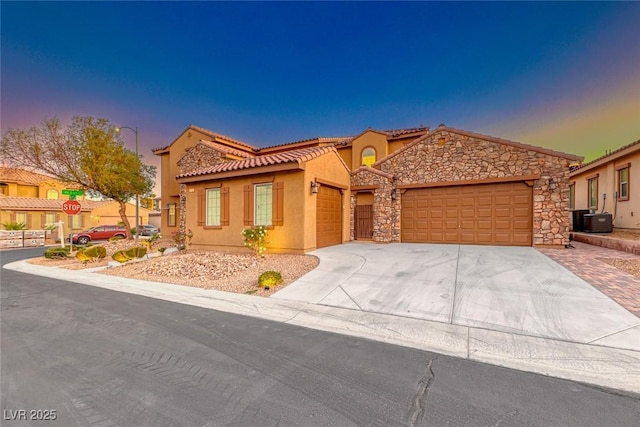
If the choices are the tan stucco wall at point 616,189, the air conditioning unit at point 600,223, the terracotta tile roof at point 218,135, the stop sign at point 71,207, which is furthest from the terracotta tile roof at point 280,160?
the tan stucco wall at point 616,189

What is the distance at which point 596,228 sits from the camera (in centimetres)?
1288

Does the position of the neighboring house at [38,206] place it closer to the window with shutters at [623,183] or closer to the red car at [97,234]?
the red car at [97,234]

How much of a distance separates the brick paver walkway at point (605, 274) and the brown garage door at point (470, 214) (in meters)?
1.71

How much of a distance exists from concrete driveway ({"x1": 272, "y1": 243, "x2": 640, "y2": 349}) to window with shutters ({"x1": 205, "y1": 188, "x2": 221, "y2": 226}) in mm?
6222

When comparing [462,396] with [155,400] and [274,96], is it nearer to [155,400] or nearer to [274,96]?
[155,400]

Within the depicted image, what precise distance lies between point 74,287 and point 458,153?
15.2 m

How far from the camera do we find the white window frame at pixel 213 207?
40.4ft

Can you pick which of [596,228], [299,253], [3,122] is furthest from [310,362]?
[3,122]

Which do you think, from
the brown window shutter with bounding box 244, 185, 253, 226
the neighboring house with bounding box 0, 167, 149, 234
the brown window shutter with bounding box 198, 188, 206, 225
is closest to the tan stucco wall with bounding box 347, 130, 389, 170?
the brown window shutter with bounding box 244, 185, 253, 226

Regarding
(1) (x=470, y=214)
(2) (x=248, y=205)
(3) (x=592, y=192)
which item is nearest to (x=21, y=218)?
(2) (x=248, y=205)

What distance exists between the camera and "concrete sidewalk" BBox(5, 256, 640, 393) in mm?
3156

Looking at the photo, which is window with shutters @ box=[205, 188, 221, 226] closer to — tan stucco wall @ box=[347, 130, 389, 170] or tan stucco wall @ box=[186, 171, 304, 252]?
tan stucco wall @ box=[186, 171, 304, 252]

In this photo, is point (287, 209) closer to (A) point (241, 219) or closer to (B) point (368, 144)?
(A) point (241, 219)

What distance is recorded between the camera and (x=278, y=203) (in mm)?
10562
